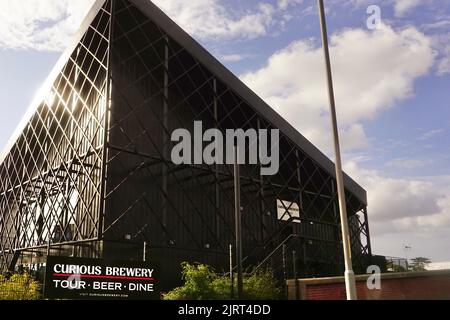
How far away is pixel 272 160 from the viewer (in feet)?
112

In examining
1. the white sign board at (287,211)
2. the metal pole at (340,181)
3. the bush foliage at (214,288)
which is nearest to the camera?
the metal pole at (340,181)

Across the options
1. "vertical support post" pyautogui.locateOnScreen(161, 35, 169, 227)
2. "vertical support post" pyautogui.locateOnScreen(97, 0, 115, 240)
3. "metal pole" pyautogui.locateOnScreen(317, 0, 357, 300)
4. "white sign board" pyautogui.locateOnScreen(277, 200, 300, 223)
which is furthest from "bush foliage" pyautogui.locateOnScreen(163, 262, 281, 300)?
"white sign board" pyautogui.locateOnScreen(277, 200, 300, 223)

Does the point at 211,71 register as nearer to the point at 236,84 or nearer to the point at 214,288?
the point at 236,84

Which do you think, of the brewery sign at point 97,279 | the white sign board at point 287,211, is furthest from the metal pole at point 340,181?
the white sign board at point 287,211

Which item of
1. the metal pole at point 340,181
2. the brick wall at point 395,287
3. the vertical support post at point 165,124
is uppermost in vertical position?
the vertical support post at point 165,124

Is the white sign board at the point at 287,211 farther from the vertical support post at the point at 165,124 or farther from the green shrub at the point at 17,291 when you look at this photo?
the green shrub at the point at 17,291

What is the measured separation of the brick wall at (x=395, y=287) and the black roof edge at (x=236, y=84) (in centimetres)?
1527

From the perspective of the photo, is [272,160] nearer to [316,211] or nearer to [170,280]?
[316,211]

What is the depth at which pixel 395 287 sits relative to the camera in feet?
56.2

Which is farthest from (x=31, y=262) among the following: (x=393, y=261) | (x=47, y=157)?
(x=393, y=261)

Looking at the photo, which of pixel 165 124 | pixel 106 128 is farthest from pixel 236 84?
pixel 106 128

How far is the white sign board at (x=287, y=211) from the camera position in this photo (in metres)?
34.3

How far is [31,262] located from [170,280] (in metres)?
10.3

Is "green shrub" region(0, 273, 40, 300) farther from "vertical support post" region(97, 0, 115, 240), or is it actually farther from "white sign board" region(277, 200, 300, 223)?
"white sign board" region(277, 200, 300, 223)
